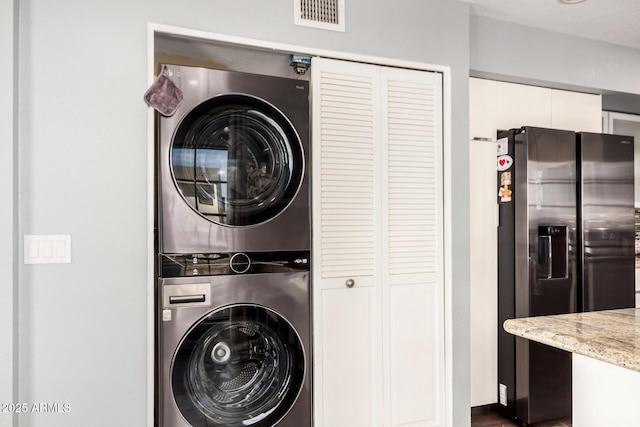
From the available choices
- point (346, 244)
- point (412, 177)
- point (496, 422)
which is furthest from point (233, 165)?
point (496, 422)

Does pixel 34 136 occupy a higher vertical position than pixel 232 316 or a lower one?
higher

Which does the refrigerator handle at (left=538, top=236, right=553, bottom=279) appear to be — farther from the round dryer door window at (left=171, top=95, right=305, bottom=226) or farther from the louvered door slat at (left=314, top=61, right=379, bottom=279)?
the round dryer door window at (left=171, top=95, right=305, bottom=226)

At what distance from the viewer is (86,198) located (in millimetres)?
1824

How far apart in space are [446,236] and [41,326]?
198 cm

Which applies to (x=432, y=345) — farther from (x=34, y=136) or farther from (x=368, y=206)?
(x=34, y=136)

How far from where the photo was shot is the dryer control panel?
6.18 ft

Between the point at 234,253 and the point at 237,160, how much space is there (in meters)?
0.41

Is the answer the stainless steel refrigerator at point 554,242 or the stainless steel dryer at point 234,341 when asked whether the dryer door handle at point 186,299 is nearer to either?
the stainless steel dryer at point 234,341

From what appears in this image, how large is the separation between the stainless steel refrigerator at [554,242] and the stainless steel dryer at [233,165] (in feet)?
4.93

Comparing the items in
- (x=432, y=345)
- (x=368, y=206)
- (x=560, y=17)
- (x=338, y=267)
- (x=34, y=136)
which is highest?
(x=560, y=17)

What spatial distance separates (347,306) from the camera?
2262 millimetres

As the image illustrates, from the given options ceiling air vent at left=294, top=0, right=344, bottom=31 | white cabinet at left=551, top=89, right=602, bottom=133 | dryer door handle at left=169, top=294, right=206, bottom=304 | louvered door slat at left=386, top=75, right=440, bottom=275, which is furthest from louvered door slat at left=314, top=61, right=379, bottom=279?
white cabinet at left=551, top=89, right=602, bottom=133

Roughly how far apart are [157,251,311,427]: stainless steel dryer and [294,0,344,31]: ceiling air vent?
113 cm

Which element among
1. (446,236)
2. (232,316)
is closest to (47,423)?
(232,316)
